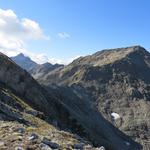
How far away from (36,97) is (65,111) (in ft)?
32.4

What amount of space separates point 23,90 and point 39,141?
6936cm

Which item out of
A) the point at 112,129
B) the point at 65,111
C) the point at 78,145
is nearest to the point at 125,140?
the point at 112,129

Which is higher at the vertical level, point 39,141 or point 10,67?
point 10,67

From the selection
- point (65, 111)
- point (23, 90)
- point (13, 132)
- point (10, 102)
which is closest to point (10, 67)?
point (23, 90)

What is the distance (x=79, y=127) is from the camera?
84.9 meters

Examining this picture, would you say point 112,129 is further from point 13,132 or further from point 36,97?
point 13,132

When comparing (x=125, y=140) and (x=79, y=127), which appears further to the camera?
(x=125, y=140)

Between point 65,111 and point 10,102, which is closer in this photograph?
point 10,102

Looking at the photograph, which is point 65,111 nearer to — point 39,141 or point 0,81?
point 0,81

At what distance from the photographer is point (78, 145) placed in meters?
17.0

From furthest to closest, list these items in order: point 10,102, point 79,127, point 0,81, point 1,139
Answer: point 79,127, point 0,81, point 10,102, point 1,139

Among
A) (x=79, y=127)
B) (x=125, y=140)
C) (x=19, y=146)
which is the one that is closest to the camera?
(x=19, y=146)

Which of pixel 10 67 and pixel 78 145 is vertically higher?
pixel 10 67

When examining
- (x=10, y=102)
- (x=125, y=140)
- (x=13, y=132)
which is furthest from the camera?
(x=125, y=140)
